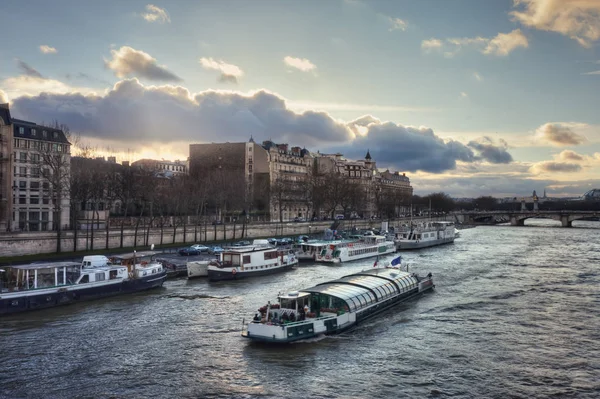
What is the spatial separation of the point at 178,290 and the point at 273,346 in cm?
2008

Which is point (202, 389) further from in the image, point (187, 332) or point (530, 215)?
point (530, 215)

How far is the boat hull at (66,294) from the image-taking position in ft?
124

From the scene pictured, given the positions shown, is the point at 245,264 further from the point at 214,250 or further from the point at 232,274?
the point at 214,250

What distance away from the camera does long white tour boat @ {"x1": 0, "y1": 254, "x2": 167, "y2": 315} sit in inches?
1519

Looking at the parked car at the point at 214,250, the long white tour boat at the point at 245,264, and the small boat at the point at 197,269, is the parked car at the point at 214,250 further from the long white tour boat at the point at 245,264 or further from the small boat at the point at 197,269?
the small boat at the point at 197,269

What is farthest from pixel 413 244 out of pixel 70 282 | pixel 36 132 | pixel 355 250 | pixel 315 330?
pixel 36 132

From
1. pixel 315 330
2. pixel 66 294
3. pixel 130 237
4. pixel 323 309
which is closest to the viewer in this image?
pixel 315 330

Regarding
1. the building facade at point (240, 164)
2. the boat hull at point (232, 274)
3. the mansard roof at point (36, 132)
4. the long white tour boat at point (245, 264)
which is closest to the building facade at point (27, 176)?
the mansard roof at point (36, 132)

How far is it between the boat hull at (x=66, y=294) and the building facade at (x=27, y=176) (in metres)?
40.2

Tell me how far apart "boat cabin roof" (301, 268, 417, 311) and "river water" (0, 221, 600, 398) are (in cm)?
174

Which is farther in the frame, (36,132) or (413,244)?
(413,244)

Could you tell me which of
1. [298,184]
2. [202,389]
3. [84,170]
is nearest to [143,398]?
[202,389]

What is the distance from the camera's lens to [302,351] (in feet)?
100

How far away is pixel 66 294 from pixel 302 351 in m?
21.9
